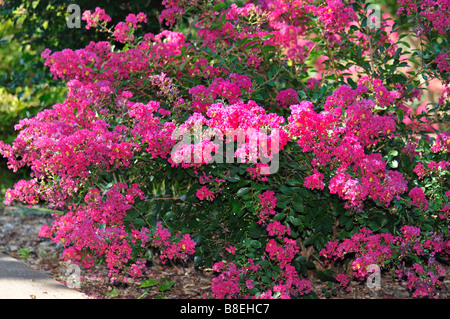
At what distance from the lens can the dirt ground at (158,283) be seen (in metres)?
3.37

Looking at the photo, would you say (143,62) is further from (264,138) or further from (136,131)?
(264,138)

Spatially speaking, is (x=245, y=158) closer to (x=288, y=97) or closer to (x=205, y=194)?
(x=205, y=194)

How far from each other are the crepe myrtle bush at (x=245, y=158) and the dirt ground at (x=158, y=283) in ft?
0.49

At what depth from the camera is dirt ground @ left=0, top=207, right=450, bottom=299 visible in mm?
3371

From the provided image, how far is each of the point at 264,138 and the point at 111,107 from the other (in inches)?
52.6

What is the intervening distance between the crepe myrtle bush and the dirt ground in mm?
150

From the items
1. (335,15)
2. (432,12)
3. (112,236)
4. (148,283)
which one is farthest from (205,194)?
(432,12)

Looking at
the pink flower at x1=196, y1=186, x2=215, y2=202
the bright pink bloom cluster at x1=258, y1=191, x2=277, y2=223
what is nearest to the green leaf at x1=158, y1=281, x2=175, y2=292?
the pink flower at x1=196, y1=186, x2=215, y2=202

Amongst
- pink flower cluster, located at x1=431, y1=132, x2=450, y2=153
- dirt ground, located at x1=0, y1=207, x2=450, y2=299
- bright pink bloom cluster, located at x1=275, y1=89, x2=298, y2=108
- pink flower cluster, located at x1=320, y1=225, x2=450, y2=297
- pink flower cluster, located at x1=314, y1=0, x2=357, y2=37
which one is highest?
pink flower cluster, located at x1=314, y1=0, x2=357, y2=37

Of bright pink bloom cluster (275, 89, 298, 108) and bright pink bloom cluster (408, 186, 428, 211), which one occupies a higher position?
bright pink bloom cluster (275, 89, 298, 108)

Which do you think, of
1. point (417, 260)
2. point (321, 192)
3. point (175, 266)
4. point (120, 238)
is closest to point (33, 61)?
point (175, 266)

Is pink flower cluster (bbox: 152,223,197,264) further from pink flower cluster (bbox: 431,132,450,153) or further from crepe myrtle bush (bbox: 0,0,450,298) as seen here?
pink flower cluster (bbox: 431,132,450,153)
